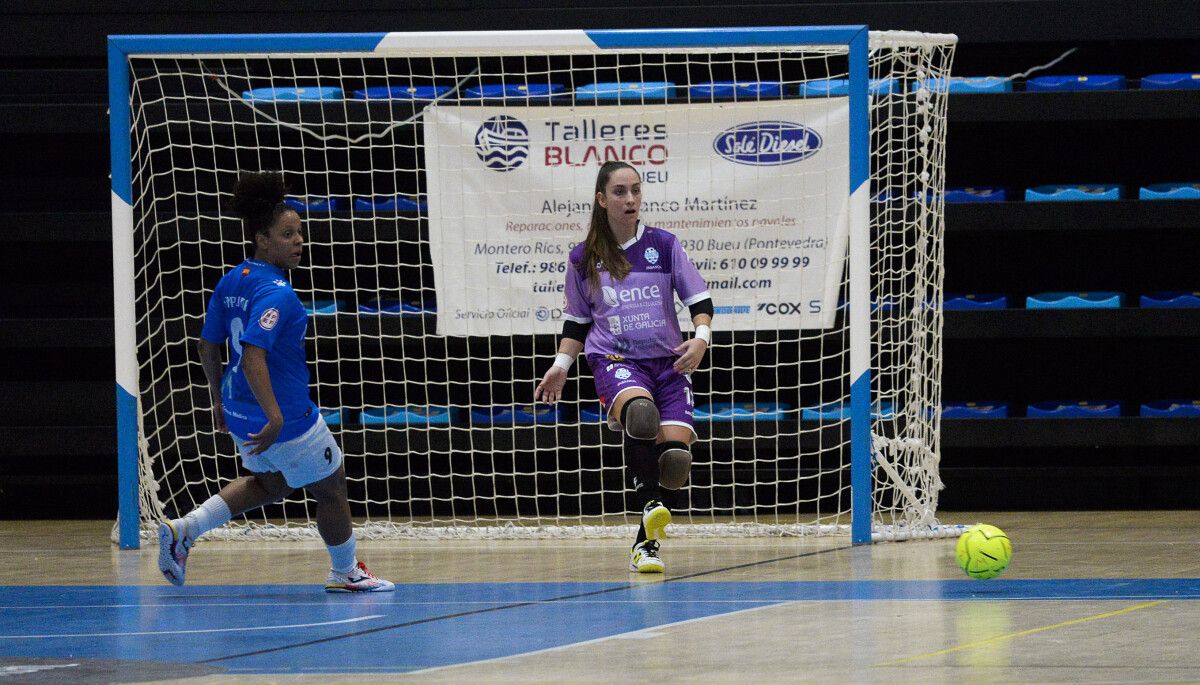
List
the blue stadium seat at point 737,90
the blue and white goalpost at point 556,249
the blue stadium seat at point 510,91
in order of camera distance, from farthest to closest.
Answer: the blue stadium seat at point 510,91 → the blue stadium seat at point 737,90 → the blue and white goalpost at point 556,249

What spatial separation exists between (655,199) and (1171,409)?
3600 mm

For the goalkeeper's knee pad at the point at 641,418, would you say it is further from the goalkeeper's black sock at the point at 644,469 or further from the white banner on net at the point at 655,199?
the white banner on net at the point at 655,199

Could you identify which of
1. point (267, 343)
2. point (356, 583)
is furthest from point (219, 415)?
point (356, 583)

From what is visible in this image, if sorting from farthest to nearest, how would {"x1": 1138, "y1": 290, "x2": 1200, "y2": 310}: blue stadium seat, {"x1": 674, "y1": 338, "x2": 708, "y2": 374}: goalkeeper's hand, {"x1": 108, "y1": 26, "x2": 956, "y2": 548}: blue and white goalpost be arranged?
{"x1": 1138, "y1": 290, "x2": 1200, "y2": 310}: blue stadium seat < {"x1": 108, "y1": 26, "x2": 956, "y2": 548}: blue and white goalpost < {"x1": 674, "y1": 338, "x2": 708, "y2": 374}: goalkeeper's hand

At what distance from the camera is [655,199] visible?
8719 mm

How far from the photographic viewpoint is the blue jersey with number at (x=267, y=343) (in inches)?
247

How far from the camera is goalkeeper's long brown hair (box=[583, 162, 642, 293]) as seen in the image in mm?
7098

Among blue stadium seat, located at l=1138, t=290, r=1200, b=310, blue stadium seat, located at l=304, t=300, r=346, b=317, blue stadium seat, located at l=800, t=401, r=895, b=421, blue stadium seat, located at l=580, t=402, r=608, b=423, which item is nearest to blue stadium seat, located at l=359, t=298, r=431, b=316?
blue stadium seat, located at l=304, t=300, r=346, b=317

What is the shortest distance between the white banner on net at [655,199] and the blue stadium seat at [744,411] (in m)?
0.98

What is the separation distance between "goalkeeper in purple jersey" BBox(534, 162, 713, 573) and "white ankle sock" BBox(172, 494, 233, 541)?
1.37 meters

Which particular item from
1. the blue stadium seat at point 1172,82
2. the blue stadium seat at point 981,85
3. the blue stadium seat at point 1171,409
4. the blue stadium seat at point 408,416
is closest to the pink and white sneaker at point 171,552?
the blue stadium seat at point 408,416

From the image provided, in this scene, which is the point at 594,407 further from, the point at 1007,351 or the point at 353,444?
the point at 1007,351

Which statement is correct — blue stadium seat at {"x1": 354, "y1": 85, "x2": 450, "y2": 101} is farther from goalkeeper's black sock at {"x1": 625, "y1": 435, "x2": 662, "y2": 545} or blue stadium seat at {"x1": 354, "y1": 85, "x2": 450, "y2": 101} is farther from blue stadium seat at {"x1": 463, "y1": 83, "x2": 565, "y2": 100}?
goalkeeper's black sock at {"x1": 625, "y1": 435, "x2": 662, "y2": 545}

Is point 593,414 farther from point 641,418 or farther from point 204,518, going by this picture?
point 204,518
